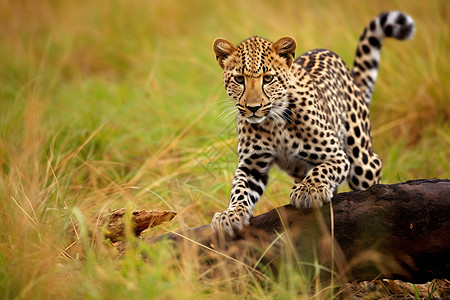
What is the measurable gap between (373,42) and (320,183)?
2213 millimetres

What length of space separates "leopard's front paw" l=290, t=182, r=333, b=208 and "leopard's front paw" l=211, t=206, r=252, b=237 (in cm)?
36

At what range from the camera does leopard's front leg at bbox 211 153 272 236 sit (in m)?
3.88

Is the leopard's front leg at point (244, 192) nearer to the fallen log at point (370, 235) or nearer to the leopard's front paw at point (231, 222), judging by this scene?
the leopard's front paw at point (231, 222)

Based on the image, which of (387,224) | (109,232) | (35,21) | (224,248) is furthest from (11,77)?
(387,224)

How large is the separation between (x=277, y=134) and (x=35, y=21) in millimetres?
11076

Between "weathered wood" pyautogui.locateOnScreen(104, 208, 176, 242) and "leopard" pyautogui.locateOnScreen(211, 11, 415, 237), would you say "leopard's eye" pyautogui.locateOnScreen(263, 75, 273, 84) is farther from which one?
"weathered wood" pyautogui.locateOnScreen(104, 208, 176, 242)

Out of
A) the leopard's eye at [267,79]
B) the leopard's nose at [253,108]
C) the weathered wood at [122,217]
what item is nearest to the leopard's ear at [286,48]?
the leopard's eye at [267,79]

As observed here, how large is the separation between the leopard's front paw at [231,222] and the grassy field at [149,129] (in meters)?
0.33

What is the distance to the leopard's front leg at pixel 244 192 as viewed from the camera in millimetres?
3883

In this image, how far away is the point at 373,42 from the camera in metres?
5.59

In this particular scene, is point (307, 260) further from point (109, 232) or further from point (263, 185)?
point (109, 232)

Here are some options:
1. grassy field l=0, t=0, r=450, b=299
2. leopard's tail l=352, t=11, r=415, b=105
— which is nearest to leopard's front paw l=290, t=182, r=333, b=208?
grassy field l=0, t=0, r=450, b=299

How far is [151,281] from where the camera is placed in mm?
3041

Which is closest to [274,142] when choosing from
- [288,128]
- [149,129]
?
[288,128]
